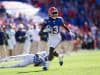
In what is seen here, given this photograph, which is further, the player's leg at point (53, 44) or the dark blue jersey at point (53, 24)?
the dark blue jersey at point (53, 24)

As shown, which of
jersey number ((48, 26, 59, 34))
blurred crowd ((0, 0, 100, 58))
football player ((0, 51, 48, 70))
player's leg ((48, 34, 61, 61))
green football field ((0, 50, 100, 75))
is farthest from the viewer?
blurred crowd ((0, 0, 100, 58))

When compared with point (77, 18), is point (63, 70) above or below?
below

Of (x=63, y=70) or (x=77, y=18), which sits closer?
(x=63, y=70)

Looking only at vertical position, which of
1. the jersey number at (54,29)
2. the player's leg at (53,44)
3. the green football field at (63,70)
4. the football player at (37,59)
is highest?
the jersey number at (54,29)

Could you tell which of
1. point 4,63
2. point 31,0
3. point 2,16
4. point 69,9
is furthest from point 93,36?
point 4,63

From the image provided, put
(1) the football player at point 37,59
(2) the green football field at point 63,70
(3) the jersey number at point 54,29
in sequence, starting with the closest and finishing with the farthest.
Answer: (2) the green football field at point 63,70, (1) the football player at point 37,59, (3) the jersey number at point 54,29

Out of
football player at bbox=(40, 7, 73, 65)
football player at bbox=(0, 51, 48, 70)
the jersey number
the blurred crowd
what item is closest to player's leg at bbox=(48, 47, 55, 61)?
football player at bbox=(40, 7, 73, 65)

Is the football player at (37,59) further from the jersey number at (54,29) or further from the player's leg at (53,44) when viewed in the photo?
the jersey number at (54,29)

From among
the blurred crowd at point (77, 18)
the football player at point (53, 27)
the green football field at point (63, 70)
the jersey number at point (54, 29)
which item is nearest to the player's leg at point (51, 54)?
the football player at point (53, 27)

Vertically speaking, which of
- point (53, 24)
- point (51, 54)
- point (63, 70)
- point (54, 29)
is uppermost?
point (53, 24)

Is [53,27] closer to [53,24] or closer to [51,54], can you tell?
[53,24]

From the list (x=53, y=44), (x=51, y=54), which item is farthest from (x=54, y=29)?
(x=51, y=54)

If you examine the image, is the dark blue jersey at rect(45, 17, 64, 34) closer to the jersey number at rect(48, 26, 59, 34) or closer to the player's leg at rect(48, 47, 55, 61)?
the jersey number at rect(48, 26, 59, 34)

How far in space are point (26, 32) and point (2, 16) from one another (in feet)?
15.7
